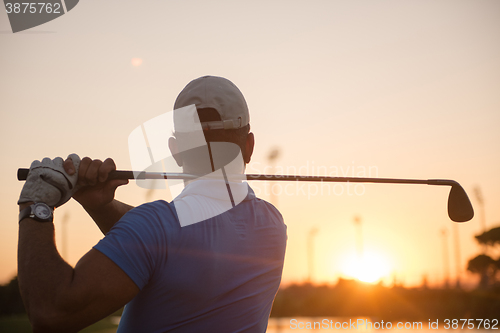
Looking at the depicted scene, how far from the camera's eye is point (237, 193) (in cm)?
202

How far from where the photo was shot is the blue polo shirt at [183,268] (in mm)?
1536

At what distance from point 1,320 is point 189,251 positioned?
41.5m

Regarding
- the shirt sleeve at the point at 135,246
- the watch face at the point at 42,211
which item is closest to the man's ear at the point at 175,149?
the shirt sleeve at the point at 135,246

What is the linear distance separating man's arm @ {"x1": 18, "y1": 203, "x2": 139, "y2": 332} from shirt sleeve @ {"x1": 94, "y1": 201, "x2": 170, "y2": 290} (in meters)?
0.02

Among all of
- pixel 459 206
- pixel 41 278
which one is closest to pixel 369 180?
pixel 459 206

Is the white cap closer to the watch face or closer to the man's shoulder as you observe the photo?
the man's shoulder

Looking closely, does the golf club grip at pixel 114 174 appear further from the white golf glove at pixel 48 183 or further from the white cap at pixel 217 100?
the white cap at pixel 217 100

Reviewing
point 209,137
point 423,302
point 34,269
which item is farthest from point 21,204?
point 423,302

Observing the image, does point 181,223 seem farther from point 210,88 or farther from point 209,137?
point 210,88

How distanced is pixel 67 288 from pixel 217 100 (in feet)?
3.26

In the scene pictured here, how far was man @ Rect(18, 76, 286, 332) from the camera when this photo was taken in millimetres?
1450

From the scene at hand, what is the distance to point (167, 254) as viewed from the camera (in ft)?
5.21

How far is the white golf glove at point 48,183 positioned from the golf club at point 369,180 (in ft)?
0.78

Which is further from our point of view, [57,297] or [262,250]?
[262,250]
